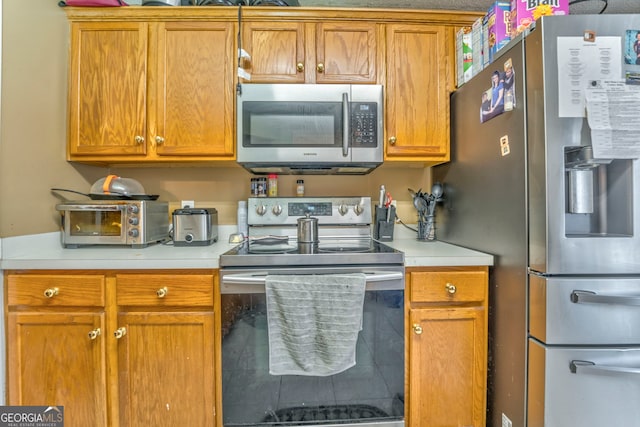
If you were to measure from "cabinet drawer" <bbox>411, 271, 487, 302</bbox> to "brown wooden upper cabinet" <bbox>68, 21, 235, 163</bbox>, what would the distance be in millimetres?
1204

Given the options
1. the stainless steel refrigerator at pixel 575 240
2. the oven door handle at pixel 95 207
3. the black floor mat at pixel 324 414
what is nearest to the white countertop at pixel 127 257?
the oven door handle at pixel 95 207

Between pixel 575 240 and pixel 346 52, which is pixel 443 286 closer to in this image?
pixel 575 240

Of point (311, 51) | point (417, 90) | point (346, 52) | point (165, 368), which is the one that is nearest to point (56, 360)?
point (165, 368)

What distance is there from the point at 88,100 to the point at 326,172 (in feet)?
4.35

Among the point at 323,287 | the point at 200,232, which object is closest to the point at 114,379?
the point at 200,232

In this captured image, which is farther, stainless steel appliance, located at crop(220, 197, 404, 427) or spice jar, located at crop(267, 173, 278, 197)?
spice jar, located at crop(267, 173, 278, 197)

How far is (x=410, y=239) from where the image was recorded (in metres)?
1.86

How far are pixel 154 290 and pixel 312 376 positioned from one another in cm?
74

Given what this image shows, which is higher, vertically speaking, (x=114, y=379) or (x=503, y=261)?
(x=503, y=261)

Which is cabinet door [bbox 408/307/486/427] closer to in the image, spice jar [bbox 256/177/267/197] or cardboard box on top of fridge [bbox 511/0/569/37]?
spice jar [bbox 256/177/267/197]

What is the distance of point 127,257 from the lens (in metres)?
1.29

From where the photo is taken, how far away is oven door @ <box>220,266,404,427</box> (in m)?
1.26

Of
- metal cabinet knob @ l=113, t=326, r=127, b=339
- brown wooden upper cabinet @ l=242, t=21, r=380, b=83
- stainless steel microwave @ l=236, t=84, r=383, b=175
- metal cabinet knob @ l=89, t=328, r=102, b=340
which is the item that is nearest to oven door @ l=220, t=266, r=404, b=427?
metal cabinet knob @ l=113, t=326, r=127, b=339

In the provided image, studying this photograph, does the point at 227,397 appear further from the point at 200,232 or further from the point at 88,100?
the point at 88,100
